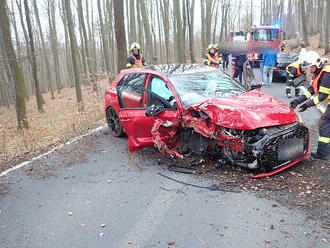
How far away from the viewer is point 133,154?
18.5 ft

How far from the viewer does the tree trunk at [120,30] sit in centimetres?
1098

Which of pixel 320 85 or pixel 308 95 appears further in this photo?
pixel 308 95

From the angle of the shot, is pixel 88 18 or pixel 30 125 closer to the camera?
pixel 30 125

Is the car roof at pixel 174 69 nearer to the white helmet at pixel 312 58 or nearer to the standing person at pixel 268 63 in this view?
the white helmet at pixel 312 58

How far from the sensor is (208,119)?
437cm

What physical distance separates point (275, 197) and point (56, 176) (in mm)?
3514

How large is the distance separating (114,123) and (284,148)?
4018mm

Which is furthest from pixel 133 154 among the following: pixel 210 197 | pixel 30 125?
pixel 30 125

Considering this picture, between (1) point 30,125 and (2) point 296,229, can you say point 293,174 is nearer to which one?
(2) point 296,229

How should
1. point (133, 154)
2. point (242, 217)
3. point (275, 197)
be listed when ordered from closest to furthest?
point (242, 217), point (275, 197), point (133, 154)

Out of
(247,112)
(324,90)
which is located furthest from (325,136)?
(247,112)

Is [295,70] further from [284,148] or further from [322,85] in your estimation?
[284,148]

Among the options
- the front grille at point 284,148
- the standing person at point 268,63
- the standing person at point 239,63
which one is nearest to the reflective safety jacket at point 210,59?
the standing person at point 239,63

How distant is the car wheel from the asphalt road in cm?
163
